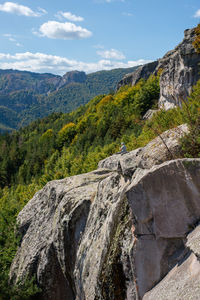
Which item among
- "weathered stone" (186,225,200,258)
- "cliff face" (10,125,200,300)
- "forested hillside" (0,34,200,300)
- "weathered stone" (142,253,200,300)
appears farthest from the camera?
"forested hillside" (0,34,200,300)

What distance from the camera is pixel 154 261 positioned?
5.53m

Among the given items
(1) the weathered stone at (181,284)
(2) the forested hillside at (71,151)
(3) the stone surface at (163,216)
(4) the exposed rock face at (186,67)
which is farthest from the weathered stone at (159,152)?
(4) the exposed rock face at (186,67)

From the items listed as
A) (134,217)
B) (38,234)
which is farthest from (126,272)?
(38,234)

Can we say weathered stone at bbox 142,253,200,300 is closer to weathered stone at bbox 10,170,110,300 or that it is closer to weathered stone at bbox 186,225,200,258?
weathered stone at bbox 186,225,200,258

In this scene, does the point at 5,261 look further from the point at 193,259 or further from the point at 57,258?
the point at 193,259

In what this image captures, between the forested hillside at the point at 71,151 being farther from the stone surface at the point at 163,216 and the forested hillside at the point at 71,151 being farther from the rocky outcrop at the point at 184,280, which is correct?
the rocky outcrop at the point at 184,280

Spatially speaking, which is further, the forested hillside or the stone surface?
the forested hillside

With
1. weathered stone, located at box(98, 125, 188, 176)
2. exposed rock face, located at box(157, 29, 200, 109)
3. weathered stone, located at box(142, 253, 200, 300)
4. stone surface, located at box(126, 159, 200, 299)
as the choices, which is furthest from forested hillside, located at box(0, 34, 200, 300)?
exposed rock face, located at box(157, 29, 200, 109)

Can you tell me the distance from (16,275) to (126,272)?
767 centimetres

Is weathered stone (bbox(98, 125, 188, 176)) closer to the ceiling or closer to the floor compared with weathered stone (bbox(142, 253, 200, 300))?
closer to the ceiling

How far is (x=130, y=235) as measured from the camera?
238 inches

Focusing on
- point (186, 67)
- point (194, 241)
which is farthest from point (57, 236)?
point (186, 67)

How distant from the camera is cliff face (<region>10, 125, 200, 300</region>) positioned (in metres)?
5.38

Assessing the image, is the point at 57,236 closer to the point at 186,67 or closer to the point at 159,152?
the point at 159,152
